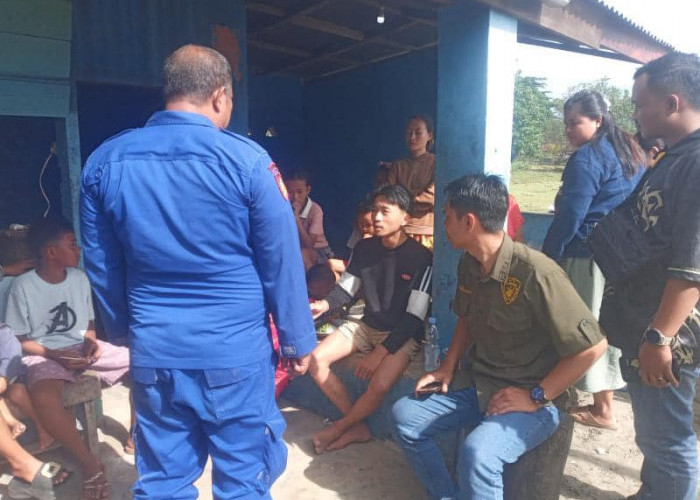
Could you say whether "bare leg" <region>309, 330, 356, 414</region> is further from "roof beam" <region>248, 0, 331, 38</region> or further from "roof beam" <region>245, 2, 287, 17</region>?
"roof beam" <region>245, 2, 287, 17</region>

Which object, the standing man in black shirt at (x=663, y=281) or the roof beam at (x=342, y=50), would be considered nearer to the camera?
the standing man in black shirt at (x=663, y=281)

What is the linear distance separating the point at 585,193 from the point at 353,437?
1.96m

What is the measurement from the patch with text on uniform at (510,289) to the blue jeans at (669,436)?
1.87 ft

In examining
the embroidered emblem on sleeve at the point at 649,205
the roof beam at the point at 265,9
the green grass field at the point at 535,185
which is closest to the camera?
the embroidered emblem on sleeve at the point at 649,205

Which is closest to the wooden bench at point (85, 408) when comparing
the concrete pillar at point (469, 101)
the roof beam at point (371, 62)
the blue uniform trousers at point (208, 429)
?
the blue uniform trousers at point (208, 429)

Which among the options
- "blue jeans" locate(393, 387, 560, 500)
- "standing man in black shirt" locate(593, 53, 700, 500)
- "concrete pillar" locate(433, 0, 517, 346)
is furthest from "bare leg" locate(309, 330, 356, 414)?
"standing man in black shirt" locate(593, 53, 700, 500)

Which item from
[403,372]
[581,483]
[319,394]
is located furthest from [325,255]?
[581,483]

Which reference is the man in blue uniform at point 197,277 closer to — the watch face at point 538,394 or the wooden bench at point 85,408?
the watch face at point 538,394

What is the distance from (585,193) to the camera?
2.91 m

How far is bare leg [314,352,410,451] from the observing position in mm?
3129

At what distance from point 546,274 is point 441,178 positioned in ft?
4.41

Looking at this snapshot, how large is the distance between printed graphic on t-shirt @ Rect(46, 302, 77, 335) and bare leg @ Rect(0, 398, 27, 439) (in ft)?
1.55

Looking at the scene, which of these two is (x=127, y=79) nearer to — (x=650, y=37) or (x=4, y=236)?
(x=4, y=236)

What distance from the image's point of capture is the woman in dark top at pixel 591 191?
292 cm
